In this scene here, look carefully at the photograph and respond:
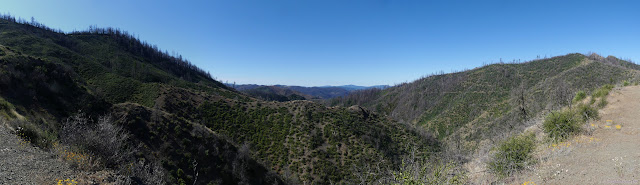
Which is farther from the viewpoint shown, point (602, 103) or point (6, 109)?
point (6, 109)

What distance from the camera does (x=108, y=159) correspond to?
8.44 m

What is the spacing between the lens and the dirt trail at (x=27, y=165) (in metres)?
5.95

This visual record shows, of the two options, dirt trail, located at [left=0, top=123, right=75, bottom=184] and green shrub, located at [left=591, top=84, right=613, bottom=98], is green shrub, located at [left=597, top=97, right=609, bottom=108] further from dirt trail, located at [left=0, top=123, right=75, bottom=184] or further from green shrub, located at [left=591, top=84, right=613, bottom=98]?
dirt trail, located at [left=0, top=123, right=75, bottom=184]

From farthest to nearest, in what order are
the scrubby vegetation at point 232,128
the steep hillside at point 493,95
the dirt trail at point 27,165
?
the steep hillside at point 493,95 < the scrubby vegetation at point 232,128 < the dirt trail at point 27,165

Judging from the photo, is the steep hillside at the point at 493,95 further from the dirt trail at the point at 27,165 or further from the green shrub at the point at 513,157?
the dirt trail at the point at 27,165

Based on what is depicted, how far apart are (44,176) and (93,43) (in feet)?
481

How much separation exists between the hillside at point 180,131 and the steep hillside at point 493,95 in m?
22.3

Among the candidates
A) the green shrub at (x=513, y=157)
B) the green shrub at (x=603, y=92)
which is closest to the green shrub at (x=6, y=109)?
the green shrub at (x=513, y=157)

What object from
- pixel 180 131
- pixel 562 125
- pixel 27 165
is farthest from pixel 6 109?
pixel 562 125

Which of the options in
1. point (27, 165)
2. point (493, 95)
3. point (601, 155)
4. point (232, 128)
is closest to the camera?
point (27, 165)

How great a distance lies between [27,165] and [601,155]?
18157 mm

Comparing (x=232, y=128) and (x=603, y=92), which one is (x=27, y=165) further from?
(x=232, y=128)

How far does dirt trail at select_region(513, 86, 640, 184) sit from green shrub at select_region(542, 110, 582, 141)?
1.68 ft

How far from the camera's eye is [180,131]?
23.1m
